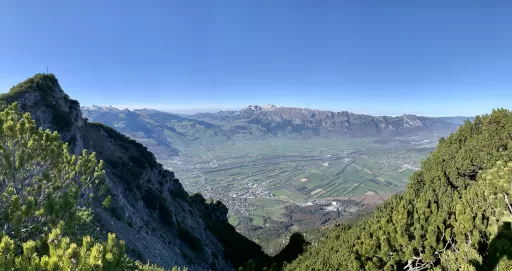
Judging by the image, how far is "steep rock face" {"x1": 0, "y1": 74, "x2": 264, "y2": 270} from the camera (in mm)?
37438

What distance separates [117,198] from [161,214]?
43.1 feet

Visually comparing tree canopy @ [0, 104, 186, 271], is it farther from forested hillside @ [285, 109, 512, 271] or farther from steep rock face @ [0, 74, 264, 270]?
steep rock face @ [0, 74, 264, 270]

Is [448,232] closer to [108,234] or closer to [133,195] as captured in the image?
[108,234]

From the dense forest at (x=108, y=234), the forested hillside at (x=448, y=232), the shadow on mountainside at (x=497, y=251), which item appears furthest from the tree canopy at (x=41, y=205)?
the shadow on mountainside at (x=497, y=251)

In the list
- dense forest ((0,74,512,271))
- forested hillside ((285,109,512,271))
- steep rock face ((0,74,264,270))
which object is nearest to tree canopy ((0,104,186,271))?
dense forest ((0,74,512,271))

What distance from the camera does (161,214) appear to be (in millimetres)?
52531

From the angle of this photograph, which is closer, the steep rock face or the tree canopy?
the tree canopy

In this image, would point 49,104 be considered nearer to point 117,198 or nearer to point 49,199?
point 117,198

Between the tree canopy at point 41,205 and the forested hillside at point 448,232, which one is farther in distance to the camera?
the forested hillside at point 448,232

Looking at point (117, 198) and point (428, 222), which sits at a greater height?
point (428, 222)

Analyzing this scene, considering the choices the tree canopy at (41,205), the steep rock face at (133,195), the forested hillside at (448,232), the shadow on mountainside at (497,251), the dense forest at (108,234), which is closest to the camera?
the tree canopy at (41,205)

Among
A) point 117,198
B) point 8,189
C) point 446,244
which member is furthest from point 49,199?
point 117,198

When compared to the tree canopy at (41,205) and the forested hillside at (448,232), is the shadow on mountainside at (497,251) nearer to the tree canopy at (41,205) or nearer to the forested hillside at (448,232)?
the forested hillside at (448,232)

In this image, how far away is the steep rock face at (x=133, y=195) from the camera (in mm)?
37438
